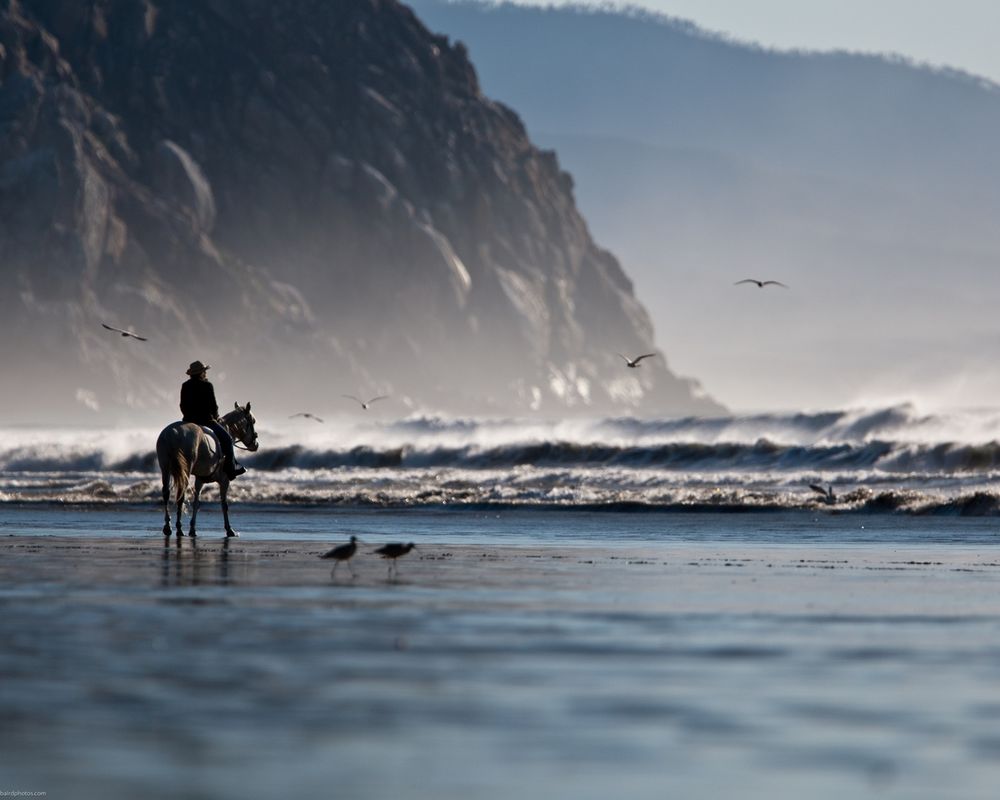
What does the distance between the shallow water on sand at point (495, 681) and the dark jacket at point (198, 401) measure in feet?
27.4

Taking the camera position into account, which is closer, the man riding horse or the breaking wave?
the man riding horse

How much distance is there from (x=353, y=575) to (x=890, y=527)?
1682 centimetres

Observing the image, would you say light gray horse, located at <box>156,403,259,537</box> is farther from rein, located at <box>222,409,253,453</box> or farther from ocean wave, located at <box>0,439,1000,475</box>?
ocean wave, located at <box>0,439,1000,475</box>

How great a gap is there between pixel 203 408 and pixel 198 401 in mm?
141

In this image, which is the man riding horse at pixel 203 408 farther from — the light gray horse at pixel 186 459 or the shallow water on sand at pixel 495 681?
the shallow water on sand at pixel 495 681

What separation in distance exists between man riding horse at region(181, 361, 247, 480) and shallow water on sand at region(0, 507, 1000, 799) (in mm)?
8362


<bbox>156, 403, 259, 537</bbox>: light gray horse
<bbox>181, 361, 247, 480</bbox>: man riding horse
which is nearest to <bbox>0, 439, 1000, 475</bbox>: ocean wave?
<bbox>181, 361, 247, 480</bbox>: man riding horse

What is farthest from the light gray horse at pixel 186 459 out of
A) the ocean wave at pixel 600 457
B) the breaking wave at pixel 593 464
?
the ocean wave at pixel 600 457

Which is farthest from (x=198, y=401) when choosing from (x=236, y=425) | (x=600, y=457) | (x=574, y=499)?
(x=600, y=457)

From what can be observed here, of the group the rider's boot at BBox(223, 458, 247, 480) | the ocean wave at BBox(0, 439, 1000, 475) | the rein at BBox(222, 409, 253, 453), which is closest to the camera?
the rider's boot at BBox(223, 458, 247, 480)

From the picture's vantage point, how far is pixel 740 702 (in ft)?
32.5

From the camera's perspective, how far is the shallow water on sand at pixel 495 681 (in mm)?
8023

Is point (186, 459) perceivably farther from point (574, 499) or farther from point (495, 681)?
point (495, 681)

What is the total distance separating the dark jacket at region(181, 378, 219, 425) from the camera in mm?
29031
